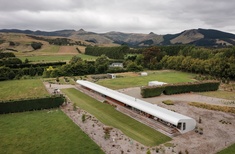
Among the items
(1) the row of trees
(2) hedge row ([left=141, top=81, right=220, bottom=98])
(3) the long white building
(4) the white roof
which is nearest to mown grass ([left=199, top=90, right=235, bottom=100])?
(2) hedge row ([left=141, top=81, right=220, bottom=98])

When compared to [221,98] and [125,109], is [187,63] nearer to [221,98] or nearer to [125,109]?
[221,98]

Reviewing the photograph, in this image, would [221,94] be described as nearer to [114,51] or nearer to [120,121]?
[120,121]

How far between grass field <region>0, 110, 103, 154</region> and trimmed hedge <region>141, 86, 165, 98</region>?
15892mm

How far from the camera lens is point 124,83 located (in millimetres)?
56281

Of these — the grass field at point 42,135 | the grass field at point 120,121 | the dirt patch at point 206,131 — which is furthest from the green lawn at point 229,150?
the grass field at point 42,135

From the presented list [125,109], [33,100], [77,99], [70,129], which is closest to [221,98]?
[125,109]

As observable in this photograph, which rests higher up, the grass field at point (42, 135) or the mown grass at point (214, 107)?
the mown grass at point (214, 107)

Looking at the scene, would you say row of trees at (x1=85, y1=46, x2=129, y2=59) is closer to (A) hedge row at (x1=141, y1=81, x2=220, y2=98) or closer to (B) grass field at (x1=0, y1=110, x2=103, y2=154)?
(A) hedge row at (x1=141, y1=81, x2=220, y2=98)

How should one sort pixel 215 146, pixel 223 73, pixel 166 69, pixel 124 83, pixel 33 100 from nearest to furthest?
pixel 215 146 → pixel 33 100 → pixel 124 83 → pixel 223 73 → pixel 166 69

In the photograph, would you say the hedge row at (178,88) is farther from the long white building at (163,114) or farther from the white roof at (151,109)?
the long white building at (163,114)

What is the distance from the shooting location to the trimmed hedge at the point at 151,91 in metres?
41.3

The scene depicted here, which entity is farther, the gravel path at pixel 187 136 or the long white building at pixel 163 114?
the long white building at pixel 163 114

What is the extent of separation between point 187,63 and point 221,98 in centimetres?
3322

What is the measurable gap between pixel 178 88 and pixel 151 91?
22.1 ft
